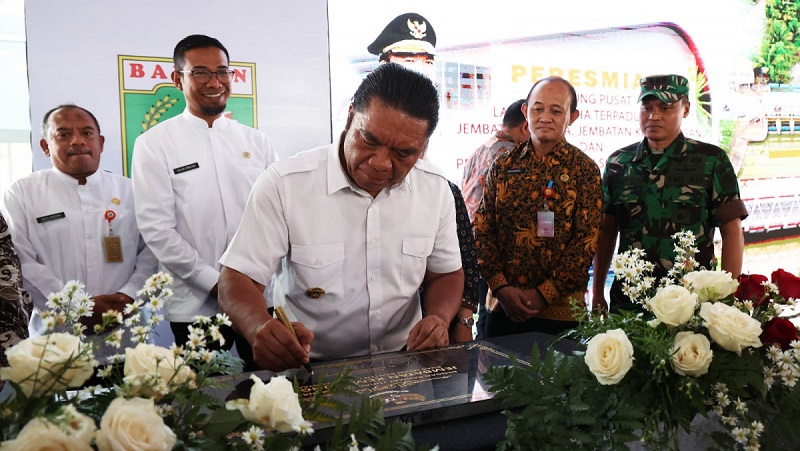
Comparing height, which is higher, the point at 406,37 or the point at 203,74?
the point at 406,37

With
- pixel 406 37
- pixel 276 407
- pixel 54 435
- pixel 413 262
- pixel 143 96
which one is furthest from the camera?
pixel 406 37

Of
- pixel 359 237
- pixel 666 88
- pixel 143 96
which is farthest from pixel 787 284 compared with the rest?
pixel 143 96

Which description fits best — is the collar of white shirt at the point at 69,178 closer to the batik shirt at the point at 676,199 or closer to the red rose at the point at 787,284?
the batik shirt at the point at 676,199

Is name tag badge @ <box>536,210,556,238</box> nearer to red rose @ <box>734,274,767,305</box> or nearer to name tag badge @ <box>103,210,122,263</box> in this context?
red rose @ <box>734,274,767,305</box>

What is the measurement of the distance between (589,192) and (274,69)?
1905 millimetres

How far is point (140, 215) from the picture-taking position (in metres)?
2.93

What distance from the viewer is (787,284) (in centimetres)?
127

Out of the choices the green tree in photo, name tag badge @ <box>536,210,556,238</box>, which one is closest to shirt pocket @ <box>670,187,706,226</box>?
name tag badge @ <box>536,210,556,238</box>

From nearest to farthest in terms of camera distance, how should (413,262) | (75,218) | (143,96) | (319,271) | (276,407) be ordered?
(276,407) → (319,271) → (413,262) → (75,218) → (143,96)

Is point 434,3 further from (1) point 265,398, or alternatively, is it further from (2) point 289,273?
(1) point 265,398

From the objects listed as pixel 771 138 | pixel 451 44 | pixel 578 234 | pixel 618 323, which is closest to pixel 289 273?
pixel 618 323

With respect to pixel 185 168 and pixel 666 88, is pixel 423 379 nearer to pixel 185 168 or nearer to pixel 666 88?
pixel 185 168

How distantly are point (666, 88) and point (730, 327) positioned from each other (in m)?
2.23

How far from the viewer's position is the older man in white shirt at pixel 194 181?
291 cm
